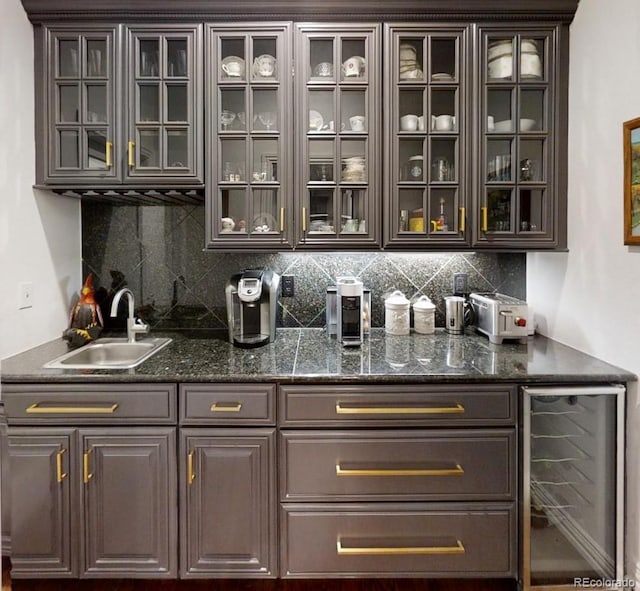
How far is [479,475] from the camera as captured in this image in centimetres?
168

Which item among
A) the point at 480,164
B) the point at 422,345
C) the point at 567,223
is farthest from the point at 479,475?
the point at 480,164

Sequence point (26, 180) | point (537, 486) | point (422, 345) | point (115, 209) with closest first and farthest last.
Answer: point (537, 486) < point (26, 180) < point (422, 345) < point (115, 209)

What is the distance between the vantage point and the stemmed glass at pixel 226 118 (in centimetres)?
204

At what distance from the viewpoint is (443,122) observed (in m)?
2.05

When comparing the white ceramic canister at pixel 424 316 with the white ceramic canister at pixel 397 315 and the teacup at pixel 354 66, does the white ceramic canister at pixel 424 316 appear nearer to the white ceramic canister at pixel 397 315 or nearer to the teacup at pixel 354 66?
the white ceramic canister at pixel 397 315

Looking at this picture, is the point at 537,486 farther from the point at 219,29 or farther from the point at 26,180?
the point at 26,180

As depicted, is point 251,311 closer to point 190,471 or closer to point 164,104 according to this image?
point 190,471

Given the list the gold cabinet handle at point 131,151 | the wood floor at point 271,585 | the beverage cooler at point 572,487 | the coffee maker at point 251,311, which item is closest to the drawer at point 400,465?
the beverage cooler at point 572,487

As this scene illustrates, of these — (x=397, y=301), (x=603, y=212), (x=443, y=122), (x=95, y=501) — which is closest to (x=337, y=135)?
(x=443, y=122)

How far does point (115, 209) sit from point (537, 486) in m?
2.44

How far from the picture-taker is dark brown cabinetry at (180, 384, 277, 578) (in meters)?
1.67

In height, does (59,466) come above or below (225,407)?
below

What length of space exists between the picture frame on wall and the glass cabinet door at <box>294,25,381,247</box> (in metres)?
0.98

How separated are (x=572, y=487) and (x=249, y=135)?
6.67 feet
